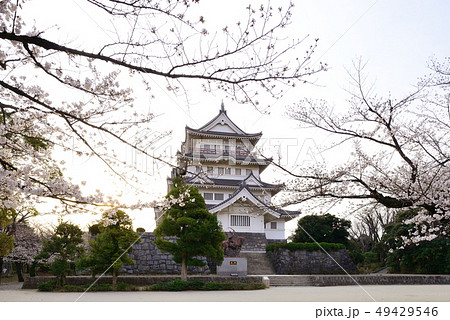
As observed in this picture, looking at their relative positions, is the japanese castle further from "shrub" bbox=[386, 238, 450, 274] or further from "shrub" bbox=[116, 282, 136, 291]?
"shrub" bbox=[116, 282, 136, 291]

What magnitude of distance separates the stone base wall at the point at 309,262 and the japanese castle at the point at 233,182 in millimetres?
2789

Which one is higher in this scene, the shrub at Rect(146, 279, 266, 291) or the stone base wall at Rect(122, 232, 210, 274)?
the stone base wall at Rect(122, 232, 210, 274)

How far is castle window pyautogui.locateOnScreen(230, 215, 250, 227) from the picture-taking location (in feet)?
76.5

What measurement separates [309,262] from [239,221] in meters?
5.44

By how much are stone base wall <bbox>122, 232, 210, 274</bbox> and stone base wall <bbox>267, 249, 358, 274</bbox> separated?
454 centimetres

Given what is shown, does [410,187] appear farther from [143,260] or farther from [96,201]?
[143,260]

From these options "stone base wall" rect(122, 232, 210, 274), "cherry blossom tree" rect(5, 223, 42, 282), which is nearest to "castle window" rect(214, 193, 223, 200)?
"stone base wall" rect(122, 232, 210, 274)

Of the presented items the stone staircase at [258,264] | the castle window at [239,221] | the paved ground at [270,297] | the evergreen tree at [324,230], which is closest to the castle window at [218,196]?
the castle window at [239,221]

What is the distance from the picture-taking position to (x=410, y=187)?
6.01 m

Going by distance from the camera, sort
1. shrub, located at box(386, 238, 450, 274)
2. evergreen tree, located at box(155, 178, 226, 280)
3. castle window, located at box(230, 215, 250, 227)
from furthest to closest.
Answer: castle window, located at box(230, 215, 250, 227), shrub, located at box(386, 238, 450, 274), evergreen tree, located at box(155, 178, 226, 280)

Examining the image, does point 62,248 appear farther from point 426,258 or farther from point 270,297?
point 426,258

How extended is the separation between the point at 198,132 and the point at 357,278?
15.1m

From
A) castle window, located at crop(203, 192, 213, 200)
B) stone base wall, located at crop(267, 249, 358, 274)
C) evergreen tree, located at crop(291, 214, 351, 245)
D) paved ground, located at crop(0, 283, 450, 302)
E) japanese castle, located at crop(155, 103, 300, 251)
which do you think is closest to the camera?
paved ground, located at crop(0, 283, 450, 302)

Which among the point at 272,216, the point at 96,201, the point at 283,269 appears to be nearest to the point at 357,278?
the point at 283,269
